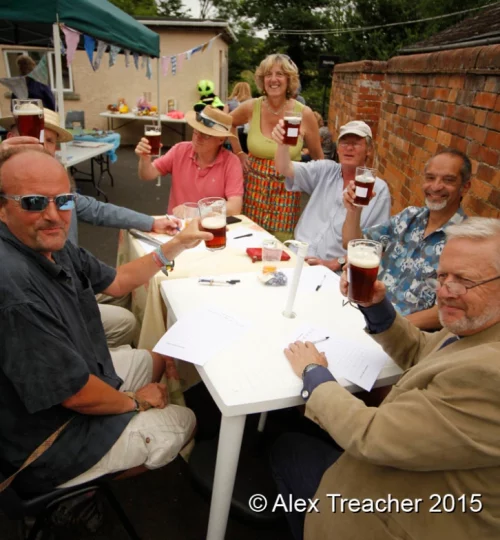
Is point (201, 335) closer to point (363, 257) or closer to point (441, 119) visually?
point (363, 257)

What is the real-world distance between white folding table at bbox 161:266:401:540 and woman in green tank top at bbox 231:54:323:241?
1333mm

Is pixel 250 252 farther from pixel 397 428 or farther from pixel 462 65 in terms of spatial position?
pixel 462 65

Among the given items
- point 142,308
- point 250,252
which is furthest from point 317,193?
point 142,308

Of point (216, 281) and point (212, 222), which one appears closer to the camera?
point (212, 222)

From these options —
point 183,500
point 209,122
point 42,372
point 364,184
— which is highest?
point 209,122

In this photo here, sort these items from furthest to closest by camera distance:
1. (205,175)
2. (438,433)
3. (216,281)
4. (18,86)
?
1. (18,86)
2. (205,175)
3. (216,281)
4. (438,433)

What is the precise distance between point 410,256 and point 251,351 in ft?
3.96

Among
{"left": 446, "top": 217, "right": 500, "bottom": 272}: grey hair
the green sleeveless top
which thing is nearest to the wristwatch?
{"left": 446, "top": 217, "right": 500, "bottom": 272}: grey hair

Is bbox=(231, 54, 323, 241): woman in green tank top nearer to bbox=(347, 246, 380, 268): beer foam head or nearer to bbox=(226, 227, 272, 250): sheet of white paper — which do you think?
bbox=(226, 227, 272, 250): sheet of white paper

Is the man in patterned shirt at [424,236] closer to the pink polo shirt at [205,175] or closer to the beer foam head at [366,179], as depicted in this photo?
the beer foam head at [366,179]

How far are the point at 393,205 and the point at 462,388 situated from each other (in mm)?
3496

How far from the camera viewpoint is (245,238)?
9.46ft

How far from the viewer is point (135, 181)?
8.45 meters

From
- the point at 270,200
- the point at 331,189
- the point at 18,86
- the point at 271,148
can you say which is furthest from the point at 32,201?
the point at 18,86
